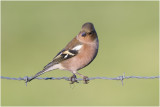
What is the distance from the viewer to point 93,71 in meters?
11.1

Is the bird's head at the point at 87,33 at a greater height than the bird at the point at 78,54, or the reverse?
the bird's head at the point at 87,33

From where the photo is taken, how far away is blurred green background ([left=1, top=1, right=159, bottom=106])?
9.94m

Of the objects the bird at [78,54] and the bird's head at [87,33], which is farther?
the bird's head at [87,33]

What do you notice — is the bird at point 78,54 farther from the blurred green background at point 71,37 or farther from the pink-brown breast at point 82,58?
the blurred green background at point 71,37

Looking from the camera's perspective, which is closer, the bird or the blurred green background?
the bird

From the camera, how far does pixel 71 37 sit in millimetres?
14344

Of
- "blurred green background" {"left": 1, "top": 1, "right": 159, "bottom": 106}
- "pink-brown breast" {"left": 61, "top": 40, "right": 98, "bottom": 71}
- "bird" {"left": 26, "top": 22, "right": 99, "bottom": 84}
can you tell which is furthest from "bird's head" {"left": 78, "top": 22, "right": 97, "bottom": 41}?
Result: "blurred green background" {"left": 1, "top": 1, "right": 159, "bottom": 106}

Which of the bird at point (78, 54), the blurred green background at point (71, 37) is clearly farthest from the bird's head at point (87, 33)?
the blurred green background at point (71, 37)

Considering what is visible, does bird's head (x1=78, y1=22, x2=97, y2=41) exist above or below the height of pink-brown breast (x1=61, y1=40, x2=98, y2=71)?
above

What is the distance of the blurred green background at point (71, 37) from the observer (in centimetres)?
994

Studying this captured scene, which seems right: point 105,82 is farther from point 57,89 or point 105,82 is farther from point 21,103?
point 21,103

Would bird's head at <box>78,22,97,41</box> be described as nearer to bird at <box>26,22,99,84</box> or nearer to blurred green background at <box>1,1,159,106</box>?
bird at <box>26,22,99,84</box>

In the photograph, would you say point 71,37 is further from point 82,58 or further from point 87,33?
point 82,58

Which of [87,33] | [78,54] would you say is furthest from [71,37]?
[78,54]
